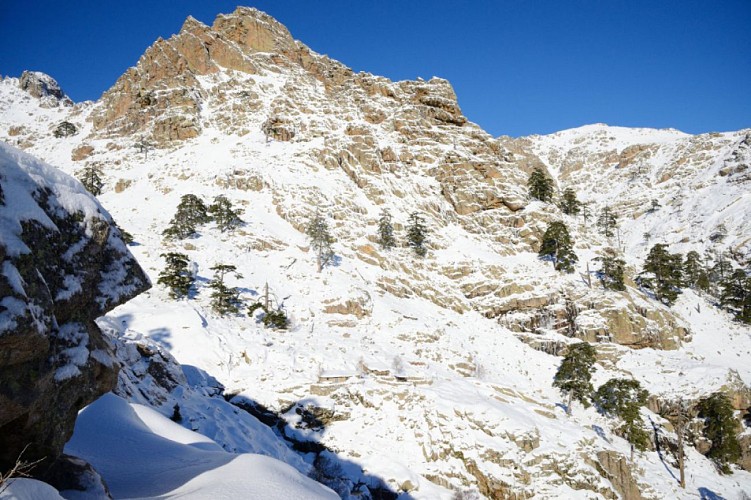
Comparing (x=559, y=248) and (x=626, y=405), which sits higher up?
(x=559, y=248)

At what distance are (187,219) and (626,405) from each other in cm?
5016

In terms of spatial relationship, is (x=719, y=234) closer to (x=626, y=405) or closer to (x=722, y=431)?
(x=722, y=431)

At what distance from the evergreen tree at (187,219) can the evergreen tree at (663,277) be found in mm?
60567

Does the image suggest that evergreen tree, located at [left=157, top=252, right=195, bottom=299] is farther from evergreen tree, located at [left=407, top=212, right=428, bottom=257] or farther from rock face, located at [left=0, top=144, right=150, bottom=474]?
evergreen tree, located at [left=407, top=212, right=428, bottom=257]

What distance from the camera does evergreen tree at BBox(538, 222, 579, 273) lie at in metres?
52.3

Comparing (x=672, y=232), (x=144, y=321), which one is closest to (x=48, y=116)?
(x=144, y=321)

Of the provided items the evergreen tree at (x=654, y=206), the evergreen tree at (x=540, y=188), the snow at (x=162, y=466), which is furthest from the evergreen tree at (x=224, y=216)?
the evergreen tree at (x=654, y=206)

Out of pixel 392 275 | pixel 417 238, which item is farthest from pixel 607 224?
pixel 392 275

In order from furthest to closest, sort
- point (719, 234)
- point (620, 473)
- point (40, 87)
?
point (40, 87), point (719, 234), point (620, 473)

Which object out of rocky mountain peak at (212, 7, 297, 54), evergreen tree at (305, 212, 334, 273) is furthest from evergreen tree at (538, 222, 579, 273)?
rocky mountain peak at (212, 7, 297, 54)

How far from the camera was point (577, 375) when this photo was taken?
109ft

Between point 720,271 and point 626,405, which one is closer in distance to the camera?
point 626,405

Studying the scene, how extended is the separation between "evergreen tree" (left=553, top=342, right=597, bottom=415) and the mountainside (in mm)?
2116

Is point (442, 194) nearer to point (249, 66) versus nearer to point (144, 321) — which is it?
point (144, 321)
